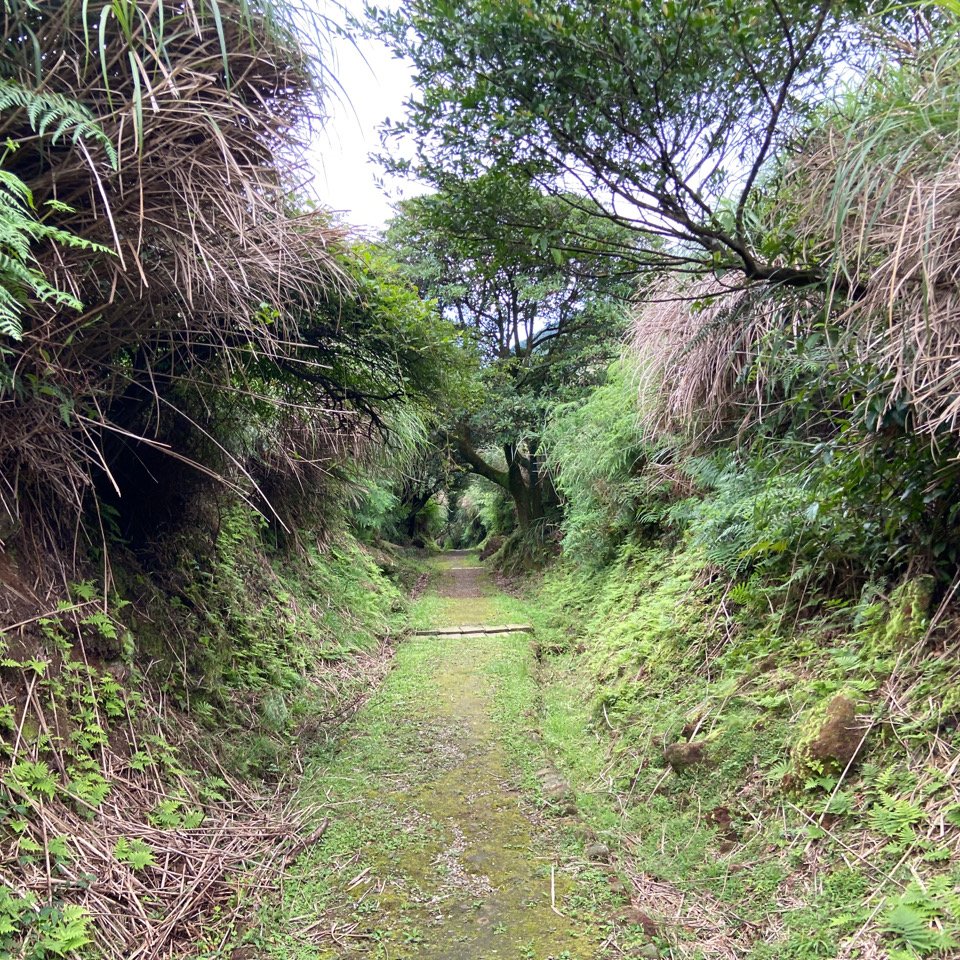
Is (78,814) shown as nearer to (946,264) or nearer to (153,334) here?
(153,334)

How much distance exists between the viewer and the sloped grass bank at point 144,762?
1.97 meters

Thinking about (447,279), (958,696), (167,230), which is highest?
(447,279)

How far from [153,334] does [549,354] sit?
33.0 feet

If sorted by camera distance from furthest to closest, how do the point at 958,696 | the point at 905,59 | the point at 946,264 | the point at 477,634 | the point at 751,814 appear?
the point at 477,634 → the point at 751,814 → the point at 905,59 → the point at 958,696 → the point at 946,264

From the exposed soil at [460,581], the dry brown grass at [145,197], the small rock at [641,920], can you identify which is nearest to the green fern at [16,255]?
the dry brown grass at [145,197]

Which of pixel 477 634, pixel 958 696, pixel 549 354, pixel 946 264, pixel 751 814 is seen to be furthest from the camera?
pixel 549 354

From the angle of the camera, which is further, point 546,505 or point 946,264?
point 546,505

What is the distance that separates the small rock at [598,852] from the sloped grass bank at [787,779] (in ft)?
0.30

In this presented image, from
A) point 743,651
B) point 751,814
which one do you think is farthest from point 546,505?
point 751,814

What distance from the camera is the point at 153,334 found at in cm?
271

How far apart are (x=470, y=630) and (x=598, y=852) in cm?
501

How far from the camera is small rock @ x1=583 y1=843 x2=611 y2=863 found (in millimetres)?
2775

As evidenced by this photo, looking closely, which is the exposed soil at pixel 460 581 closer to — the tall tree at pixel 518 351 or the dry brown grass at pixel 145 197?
the tall tree at pixel 518 351

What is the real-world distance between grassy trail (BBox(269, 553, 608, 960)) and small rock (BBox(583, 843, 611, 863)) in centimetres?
5
